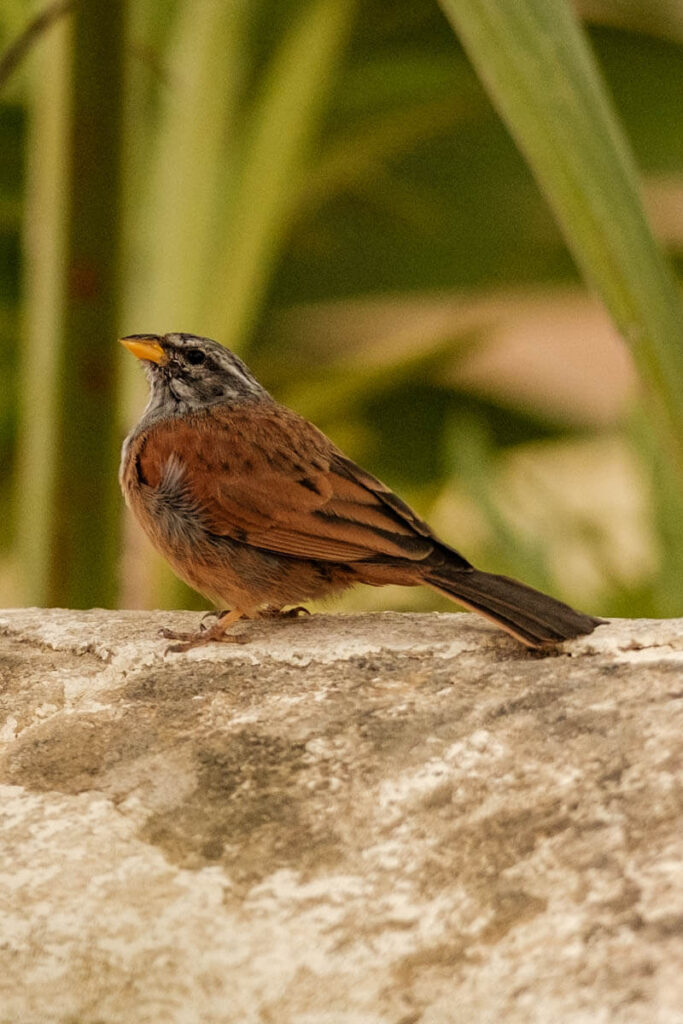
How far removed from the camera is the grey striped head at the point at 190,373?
11.8 feet

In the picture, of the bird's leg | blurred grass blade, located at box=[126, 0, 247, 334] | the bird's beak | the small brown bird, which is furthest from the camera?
blurred grass blade, located at box=[126, 0, 247, 334]

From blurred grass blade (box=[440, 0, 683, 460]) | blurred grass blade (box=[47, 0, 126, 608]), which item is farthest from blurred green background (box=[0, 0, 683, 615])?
blurred grass blade (box=[440, 0, 683, 460])

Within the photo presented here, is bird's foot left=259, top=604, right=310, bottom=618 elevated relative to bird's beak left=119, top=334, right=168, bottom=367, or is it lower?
lower

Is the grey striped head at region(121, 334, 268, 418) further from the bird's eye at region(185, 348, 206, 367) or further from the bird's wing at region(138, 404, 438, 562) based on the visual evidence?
the bird's wing at region(138, 404, 438, 562)

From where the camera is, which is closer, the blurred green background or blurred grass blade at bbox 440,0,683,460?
blurred grass blade at bbox 440,0,683,460

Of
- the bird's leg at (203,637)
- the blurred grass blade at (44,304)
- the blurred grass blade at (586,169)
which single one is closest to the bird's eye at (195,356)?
the blurred grass blade at (44,304)

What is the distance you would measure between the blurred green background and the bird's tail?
779mm

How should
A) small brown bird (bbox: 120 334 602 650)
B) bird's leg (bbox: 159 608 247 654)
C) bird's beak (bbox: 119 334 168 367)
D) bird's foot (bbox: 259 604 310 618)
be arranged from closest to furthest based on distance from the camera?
bird's leg (bbox: 159 608 247 654) < small brown bird (bbox: 120 334 602 650) < bird's foot (bbox: 259 604 310 618) < bird's beak (bbox: 119 334 168 367)

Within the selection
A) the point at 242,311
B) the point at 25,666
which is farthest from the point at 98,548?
the point at 242,311

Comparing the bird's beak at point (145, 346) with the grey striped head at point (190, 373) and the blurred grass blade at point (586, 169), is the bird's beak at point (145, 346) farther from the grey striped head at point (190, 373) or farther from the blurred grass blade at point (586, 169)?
the blurred grass blade at point (586, 169)

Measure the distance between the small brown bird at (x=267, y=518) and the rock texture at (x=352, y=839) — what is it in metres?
0.34

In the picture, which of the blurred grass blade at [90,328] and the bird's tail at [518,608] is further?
the blurred grass blade at [90,328]

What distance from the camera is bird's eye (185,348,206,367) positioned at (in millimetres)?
3636

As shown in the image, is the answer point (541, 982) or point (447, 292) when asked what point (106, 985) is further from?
point (447, 292)
